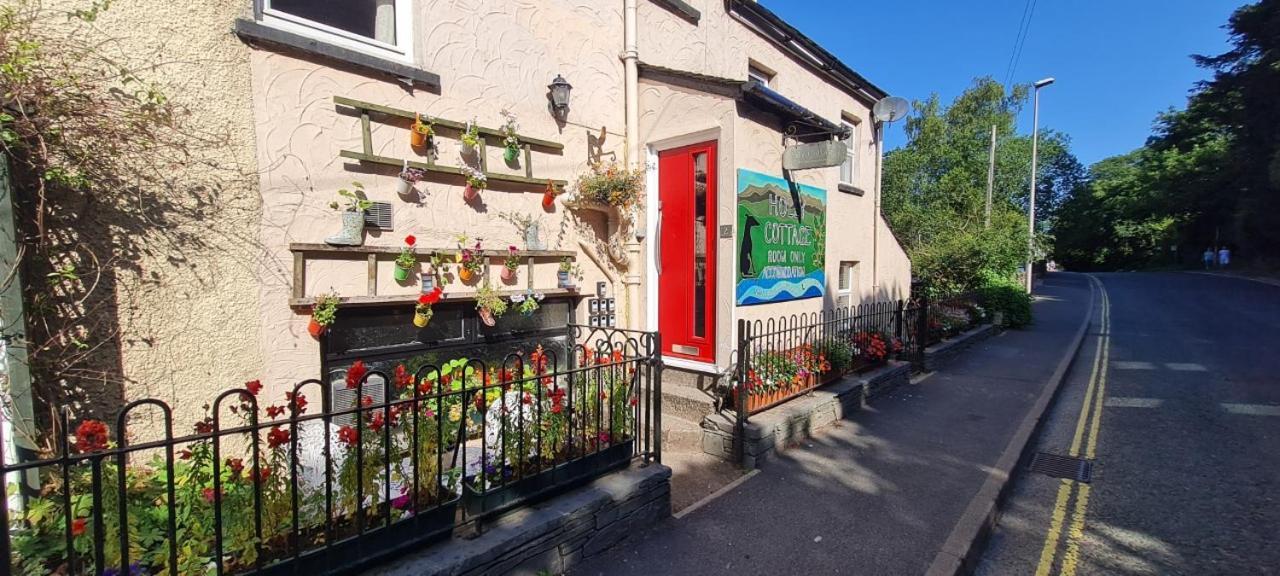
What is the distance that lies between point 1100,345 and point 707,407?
40.9ft

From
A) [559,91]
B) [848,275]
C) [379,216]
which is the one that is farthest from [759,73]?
[379,216]

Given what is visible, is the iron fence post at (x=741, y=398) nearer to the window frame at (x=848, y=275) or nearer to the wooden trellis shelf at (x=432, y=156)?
the wooden trellis shelf at (x=432, y=156)

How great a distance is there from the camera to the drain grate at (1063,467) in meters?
5.18

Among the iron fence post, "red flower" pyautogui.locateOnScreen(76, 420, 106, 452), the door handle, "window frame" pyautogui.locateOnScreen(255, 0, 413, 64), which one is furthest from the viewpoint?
the door handle

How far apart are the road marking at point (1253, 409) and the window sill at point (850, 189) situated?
572cm

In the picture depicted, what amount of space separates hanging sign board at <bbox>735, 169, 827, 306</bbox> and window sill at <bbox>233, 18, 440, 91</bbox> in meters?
3.26

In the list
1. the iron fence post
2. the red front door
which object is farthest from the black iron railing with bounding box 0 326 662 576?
the red front door

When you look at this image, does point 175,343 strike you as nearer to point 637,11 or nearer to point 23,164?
point 23,164

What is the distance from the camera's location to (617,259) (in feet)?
20.4

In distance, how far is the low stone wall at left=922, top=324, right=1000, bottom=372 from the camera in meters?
9.15

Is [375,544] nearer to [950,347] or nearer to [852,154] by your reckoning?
[852,154]

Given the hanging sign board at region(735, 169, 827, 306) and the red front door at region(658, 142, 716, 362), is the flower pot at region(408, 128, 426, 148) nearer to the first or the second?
the red front door at region(658, 142, 716, 362)

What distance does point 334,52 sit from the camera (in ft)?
13.5

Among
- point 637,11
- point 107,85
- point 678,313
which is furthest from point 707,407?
point 107,85
